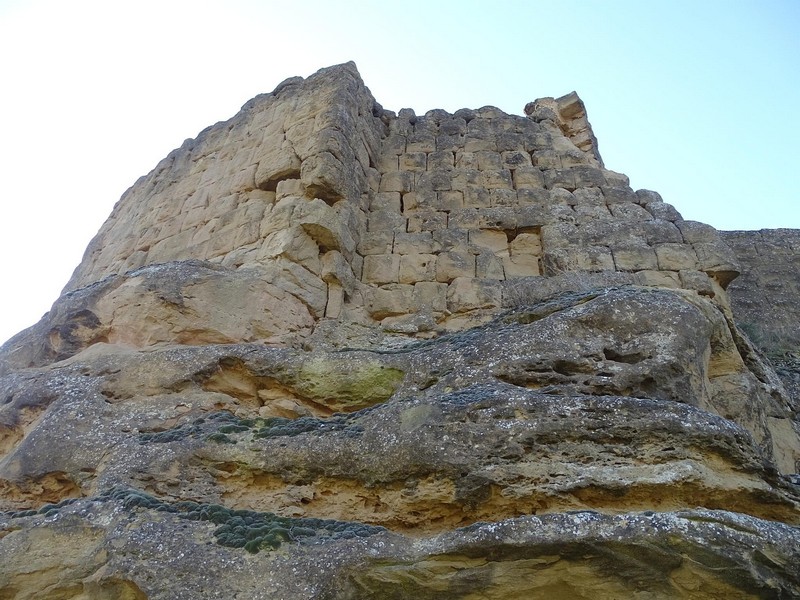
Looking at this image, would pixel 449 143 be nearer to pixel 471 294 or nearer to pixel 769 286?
pixel 471 294

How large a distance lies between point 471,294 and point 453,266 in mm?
419

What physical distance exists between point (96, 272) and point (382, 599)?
235 inches

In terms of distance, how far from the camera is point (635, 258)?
712 cm

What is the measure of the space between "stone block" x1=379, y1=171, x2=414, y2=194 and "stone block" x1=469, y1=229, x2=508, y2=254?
104 cm

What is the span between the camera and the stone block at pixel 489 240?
755 centimetres

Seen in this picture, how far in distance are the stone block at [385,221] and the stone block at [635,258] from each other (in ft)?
6.87

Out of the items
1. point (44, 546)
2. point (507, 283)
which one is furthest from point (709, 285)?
point (44, 546)

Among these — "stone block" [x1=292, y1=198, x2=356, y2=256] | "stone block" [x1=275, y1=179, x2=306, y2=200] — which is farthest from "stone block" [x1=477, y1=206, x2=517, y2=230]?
"stone block" [x1=275, y1=179, x2=306, y2=200]

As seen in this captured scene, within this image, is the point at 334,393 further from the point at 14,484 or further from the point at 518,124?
the point at 518,124

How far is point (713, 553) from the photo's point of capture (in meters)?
3.53

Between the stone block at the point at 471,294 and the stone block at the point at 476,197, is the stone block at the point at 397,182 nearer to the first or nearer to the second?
the stone block at the point at 476,197

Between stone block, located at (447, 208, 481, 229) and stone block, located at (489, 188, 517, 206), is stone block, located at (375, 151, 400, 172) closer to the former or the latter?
stone block, located at (447, 208, 481, 229)

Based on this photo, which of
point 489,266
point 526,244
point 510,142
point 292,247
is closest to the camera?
point 292,247

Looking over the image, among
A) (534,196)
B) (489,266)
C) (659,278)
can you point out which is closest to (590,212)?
(534,196)
